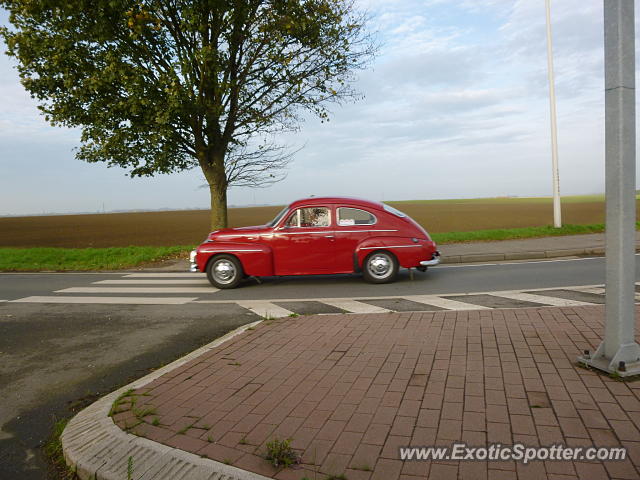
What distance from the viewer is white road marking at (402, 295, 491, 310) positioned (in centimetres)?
723

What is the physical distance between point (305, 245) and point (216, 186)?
7.92 metres

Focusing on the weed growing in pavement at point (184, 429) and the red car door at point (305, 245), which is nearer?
the weed growing in pavement at point (184, 429)

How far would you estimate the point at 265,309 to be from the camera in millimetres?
7793

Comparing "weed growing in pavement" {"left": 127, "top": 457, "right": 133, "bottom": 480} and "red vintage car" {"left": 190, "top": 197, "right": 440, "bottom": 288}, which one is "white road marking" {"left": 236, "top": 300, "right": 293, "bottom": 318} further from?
"weed growing in pavement" {"left": 127, "top": 457, "right": 133, "bottom": 480}

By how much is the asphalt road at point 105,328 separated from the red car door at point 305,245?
1.37 feet

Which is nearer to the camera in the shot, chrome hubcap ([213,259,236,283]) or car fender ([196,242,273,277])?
car fender ([196,242,273,277])

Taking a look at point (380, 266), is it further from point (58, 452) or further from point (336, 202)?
point (58, 452)

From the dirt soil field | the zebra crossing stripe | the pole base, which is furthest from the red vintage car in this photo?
the dirt soil field

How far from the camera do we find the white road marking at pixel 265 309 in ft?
24.1

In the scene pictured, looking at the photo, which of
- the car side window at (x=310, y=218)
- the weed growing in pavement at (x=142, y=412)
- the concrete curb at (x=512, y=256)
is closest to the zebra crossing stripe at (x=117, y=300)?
the car side window at (x=310, y=218)

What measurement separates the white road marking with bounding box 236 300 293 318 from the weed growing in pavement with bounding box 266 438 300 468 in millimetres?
4327

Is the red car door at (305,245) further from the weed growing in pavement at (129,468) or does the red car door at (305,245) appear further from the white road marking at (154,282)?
the weed growing in pavement at (129,468)

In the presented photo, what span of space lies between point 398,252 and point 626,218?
234 inches

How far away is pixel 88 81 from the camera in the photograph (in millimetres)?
13258
